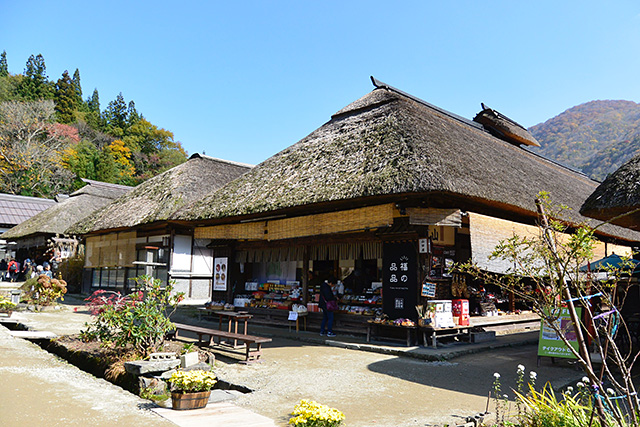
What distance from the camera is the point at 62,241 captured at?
949 inches

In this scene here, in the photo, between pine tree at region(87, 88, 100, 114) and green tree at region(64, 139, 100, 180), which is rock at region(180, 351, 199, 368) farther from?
pine tree at region(87, 88, 100, 114)

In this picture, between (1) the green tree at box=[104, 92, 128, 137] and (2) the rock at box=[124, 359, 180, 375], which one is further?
(1) the green tree at box=[104, 92, 128, 137]

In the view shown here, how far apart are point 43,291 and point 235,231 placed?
24.2 ft

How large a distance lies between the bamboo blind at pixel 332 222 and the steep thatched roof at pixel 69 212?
15.9 m

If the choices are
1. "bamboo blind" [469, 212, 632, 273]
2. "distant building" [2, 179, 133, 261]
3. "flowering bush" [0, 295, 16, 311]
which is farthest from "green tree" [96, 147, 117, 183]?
"bamboo blind" [469, 212, 632, 273]

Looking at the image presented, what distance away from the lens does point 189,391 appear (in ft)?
17.3

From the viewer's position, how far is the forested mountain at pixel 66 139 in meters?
37.1

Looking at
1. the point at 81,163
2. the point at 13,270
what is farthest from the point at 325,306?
the point at 81,163

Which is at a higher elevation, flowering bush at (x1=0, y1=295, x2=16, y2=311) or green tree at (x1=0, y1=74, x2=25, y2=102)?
green tree at (x1=0, y1=74, x2=25, y2=102)

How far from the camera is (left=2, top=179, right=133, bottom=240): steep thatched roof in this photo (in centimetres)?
2442

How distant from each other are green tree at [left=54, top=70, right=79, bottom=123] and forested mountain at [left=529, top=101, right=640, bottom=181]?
180 ft

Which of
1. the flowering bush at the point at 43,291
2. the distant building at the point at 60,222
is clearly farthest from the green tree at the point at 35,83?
the flowering bush at the point at 43,291

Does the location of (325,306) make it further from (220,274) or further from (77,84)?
(77,84)

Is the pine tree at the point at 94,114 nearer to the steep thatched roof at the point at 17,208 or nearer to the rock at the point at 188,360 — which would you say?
the steep thatched roof at the point at 17,208
